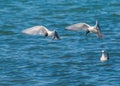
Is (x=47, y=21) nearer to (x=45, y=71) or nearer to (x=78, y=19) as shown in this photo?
(x=78, y=19)

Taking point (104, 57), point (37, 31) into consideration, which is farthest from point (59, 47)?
point (37, 31)

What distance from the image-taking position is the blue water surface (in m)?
18.9

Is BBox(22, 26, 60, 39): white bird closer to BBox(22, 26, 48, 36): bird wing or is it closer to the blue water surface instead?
BBox(22, 26, 48, 36): bird wing

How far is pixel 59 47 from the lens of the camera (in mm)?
22719

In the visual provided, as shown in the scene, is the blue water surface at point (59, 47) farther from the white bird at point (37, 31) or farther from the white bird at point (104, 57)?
the white bird at point (37, 31)

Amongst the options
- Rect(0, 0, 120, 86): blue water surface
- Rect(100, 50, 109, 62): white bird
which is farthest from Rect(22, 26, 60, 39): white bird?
Rect(100, 50, 109, 62): white bird

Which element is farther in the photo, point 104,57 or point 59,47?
point 59,47

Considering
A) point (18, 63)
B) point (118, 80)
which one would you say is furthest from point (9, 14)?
point (118, 80)

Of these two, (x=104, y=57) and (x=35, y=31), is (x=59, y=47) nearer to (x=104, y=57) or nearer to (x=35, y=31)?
(x=104, y=57)

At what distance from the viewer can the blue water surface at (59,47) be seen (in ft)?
62.1

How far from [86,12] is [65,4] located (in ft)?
8.87

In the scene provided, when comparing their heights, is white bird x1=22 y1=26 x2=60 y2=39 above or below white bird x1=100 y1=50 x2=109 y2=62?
above

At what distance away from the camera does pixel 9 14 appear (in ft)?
98.7

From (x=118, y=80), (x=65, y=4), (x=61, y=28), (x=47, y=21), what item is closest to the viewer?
(x=118, y=80)
